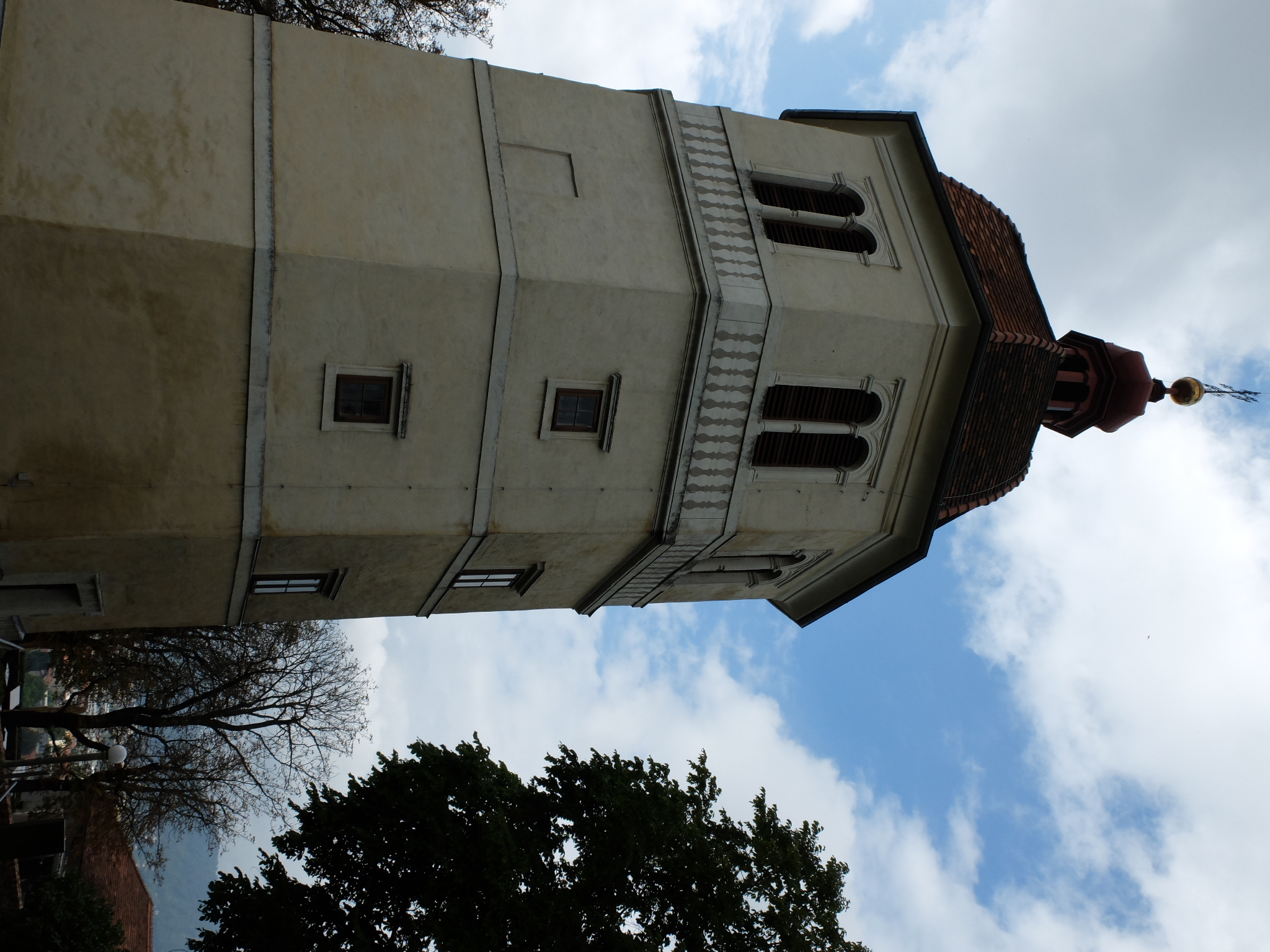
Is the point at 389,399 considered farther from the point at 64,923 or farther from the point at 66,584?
Answer: the point at 64,923

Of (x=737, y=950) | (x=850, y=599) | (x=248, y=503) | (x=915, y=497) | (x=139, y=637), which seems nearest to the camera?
(x=248, y=503)

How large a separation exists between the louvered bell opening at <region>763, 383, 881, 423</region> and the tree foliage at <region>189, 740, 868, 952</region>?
23.2ft

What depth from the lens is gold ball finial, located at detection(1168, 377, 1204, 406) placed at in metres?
20.5

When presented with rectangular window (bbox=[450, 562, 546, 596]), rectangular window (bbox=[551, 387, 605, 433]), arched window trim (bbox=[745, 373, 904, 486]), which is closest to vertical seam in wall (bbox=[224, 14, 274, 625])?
rectangular window (bbox=[551, 387, 605, 433])

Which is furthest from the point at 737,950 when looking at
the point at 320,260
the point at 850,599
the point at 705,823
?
the point at 320,260

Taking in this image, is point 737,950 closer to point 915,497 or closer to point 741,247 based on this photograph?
point 915,497

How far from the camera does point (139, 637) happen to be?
91.9 feet

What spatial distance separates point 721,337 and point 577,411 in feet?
7.75

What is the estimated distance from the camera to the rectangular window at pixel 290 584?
46.4 ft

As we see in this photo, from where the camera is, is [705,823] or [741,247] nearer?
[741,247]

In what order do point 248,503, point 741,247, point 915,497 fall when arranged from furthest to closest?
1. point 915,497
2. point 741,247
3. point 248,503

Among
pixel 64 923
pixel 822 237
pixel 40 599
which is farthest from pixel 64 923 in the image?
pixel 822 237

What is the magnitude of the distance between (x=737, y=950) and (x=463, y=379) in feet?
33.2

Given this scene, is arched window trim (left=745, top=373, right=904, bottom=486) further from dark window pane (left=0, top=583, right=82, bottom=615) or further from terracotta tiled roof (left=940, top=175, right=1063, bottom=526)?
dark window pane (left=0, top=583, right=82, bottom=615)
